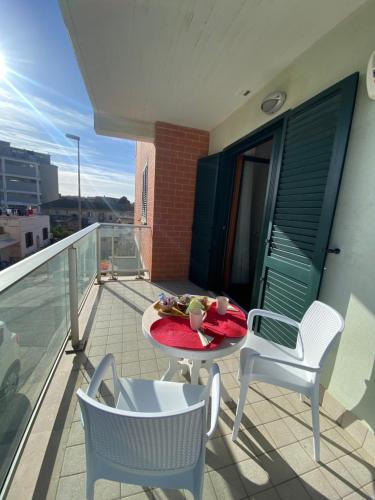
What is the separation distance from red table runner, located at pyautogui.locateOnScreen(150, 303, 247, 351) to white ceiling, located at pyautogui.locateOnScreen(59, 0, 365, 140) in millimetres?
2120

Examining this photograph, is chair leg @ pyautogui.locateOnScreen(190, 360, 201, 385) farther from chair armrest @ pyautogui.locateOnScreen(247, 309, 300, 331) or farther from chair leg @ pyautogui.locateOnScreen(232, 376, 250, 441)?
chair armrest @ pyautogui.locateOnScreen(247, 309, 300, 331)

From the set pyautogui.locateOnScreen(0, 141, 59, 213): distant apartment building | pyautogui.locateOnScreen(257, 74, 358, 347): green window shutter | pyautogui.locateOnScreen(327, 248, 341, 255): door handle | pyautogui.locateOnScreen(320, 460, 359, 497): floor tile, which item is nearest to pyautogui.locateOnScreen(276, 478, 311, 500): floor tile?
pyautogui.locateOnScreen(320, 460, 359, 497): floor tile

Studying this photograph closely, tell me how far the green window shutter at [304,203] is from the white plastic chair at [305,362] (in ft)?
1.05

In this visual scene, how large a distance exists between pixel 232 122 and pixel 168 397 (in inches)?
130

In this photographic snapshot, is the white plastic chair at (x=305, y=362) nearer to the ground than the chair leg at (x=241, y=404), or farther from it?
farther from it

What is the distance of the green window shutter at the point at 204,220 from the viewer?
3.36 m

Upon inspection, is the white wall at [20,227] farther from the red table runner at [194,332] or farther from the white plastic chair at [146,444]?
the white plastic chair at [146,444]

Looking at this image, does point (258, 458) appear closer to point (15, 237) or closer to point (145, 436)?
point (145, 436)

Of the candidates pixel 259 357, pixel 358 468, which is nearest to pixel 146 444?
pixel 259 357

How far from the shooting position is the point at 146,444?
63cm

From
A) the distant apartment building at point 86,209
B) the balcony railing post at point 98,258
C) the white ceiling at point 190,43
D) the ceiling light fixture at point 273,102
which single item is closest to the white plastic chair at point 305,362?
the ceiling light fixture at point 273,102

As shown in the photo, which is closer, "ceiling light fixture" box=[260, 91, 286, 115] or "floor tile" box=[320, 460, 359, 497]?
"floor tile" box=[320, 460, 359, 497]

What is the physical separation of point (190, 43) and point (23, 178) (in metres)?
31.8

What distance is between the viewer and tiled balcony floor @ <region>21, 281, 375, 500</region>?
1.04 metres
